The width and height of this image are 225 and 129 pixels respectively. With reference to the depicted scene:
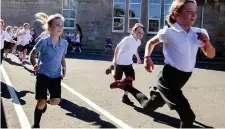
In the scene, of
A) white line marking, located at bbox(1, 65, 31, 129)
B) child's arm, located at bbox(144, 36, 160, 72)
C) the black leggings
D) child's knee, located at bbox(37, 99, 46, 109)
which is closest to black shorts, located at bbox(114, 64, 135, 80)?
white line marking, located at bbox(1, 65, 31, 129)

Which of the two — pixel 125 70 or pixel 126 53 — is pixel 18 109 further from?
pixel 126 53

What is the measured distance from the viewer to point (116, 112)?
6531 millimetres

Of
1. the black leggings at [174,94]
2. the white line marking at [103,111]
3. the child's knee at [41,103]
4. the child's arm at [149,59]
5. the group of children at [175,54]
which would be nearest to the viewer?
the black leggings at [174,94]

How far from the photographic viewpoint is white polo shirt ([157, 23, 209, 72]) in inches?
164

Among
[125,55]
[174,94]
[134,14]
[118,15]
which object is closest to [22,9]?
[118,15]

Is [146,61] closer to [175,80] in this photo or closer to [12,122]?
[175,80]

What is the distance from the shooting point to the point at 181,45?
4176 millimetres

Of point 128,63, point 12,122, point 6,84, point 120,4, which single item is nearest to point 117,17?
point 120,4

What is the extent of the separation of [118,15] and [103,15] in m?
1.17

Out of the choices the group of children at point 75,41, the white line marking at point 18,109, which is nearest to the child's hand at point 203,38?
the white line marking at point 18,109

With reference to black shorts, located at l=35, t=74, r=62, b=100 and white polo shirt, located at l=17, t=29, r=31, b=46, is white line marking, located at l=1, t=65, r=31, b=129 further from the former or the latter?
white polo shirt, located at l=17, t=29, r=31, b=46

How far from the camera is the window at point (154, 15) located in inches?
1057

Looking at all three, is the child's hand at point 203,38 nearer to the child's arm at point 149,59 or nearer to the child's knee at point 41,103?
the child's arm at point 149,59

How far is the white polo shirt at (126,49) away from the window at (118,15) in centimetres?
1980
